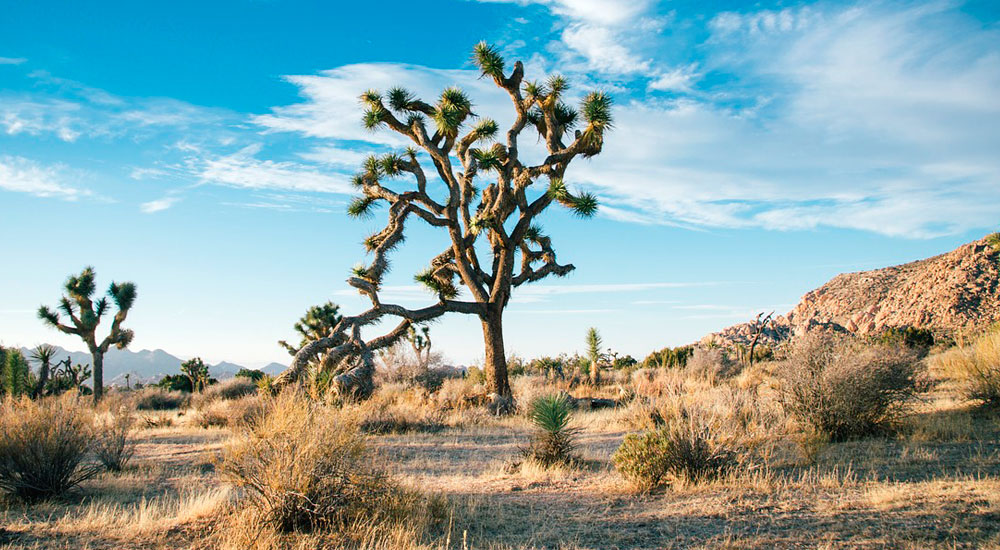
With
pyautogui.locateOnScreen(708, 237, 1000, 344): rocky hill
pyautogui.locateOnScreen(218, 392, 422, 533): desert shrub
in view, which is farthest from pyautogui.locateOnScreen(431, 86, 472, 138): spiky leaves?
pyautogui.locateOnScreen(708, 237, 1000, 344): rocky hill

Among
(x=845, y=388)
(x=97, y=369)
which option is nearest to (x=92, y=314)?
(x=97, y=369)

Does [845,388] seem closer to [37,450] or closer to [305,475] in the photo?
[305,475]

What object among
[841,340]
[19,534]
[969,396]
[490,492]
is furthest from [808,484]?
[19,534]

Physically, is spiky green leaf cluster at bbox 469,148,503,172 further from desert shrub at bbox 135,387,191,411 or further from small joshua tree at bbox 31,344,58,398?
small joshua tree at bbox 31,344,58,398

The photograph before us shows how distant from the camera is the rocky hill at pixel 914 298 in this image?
115ft

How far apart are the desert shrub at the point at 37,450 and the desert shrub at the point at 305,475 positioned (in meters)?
2.98

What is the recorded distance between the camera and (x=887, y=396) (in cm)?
910

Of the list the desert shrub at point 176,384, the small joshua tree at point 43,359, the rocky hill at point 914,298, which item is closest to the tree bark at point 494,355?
the desert shrub at point 176,384

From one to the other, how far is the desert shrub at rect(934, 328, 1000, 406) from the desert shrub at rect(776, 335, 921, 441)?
195 cm

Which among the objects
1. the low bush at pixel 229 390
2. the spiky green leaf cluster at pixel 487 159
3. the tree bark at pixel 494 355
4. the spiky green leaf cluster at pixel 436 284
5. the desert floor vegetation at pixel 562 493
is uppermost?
the spiky green leaf cluster at pixel 487 159

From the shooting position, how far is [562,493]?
277 inches

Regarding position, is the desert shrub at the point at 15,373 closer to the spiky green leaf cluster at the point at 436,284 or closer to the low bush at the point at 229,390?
the low bush at the point at 229,390

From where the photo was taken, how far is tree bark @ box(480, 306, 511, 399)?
16078 millimetres

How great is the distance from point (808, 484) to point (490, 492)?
11.3 ft
